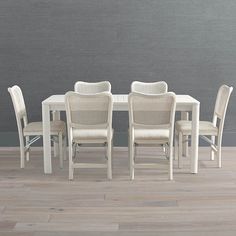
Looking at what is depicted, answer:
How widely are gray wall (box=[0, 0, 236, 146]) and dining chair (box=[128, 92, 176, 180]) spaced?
1499 millimetres

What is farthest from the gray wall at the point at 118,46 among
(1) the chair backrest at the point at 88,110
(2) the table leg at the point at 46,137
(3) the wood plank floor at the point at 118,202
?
(1) the chair backrest at the point at 88,110

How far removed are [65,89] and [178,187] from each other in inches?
89.2

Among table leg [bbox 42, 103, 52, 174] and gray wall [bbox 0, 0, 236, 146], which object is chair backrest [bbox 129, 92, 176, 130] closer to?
table leg [bbox 42, 103, 52, 174]

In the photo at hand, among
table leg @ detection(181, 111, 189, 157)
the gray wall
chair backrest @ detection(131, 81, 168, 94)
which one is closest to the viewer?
table leg @ detection(181, 111, 189, 157)

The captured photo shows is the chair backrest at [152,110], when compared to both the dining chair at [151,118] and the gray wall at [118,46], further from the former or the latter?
the gray wall at [118,46]

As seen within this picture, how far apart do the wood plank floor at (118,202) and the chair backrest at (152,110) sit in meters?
0.46

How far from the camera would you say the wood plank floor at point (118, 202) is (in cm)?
275

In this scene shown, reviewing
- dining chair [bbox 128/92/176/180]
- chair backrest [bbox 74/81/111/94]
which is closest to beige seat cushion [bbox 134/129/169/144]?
dining chair [bbox 128/92/176/180]

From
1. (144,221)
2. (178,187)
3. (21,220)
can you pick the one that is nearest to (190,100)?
(178,187)

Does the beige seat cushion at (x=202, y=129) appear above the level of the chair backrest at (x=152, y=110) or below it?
below

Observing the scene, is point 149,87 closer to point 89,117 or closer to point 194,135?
point 194,135

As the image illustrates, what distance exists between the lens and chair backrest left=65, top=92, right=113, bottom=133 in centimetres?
366

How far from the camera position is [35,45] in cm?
518

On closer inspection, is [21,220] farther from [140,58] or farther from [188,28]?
[188,28]
